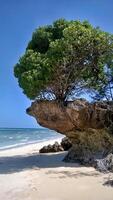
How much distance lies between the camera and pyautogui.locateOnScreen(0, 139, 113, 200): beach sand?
9.35 meters

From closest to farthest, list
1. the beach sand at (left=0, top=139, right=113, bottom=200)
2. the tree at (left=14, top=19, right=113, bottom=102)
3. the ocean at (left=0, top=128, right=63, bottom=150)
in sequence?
the beach sand at (left=0, top=139, right=113, bottom=200), the tree at (left=14, top=19, right=113, bottom=102), the ocean at (left=0, top=128, right=63, bottom=150)

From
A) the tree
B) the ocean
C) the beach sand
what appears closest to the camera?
the beach sand

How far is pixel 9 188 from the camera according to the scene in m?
10.5

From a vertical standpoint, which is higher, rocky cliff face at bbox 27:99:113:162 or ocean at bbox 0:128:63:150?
ocean at bbox 0:128:63:150

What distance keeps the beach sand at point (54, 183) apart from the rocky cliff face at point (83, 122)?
1.41 metres

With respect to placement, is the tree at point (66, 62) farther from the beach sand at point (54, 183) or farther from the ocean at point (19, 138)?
the ocean at point (19, 138)

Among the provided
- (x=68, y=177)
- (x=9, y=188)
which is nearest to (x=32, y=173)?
(x=68, y=177)

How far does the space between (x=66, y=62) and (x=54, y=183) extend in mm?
6386

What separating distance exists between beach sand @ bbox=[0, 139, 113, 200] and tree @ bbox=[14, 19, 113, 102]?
3.57 meters

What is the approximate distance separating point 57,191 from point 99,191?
1.18 m

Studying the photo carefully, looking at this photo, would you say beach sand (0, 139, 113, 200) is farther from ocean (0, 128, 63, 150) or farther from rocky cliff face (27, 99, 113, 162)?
ocean (0, 128, 63, 150)

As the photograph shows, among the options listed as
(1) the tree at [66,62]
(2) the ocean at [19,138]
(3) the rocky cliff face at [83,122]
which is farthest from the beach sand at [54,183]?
(2) the ocean at [19,138]

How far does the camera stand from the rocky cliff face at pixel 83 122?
15.4 meters

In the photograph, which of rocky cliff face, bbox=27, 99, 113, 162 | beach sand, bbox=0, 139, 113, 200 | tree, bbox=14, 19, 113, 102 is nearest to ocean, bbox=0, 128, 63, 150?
rocky cliff face, bbox=27, 99, 113, 162
